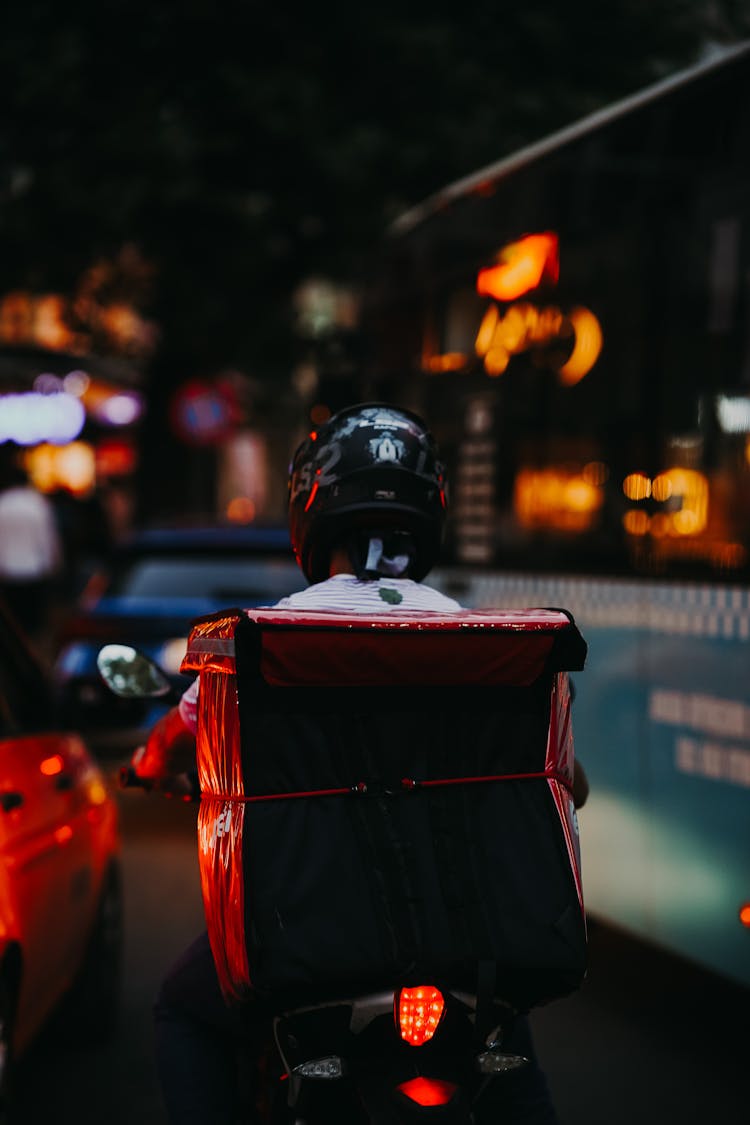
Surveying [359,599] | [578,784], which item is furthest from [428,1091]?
[359,599]

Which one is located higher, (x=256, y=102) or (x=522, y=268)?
(x=256, y=102)

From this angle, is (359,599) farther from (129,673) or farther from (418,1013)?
(418,1013)

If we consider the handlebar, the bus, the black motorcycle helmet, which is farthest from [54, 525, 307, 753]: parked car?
the black motorcycle helmet

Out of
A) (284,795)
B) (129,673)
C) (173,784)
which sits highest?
(129,673)

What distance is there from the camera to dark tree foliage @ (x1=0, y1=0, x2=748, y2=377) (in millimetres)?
18188

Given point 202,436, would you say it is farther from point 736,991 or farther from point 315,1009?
point 315,1009

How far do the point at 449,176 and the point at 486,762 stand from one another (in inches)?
689

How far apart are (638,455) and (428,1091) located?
12.5ft

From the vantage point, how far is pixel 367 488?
3.17 metres

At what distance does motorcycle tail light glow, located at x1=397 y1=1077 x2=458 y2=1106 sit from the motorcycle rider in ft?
1.26

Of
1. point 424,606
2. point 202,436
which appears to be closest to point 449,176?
point 202,436

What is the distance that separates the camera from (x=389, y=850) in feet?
8.81

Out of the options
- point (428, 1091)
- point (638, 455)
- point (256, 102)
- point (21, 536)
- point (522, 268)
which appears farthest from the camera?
point (256, 102)

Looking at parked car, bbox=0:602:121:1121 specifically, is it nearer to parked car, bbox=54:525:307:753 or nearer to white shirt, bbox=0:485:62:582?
parked car, bbox=54:525:307:753
